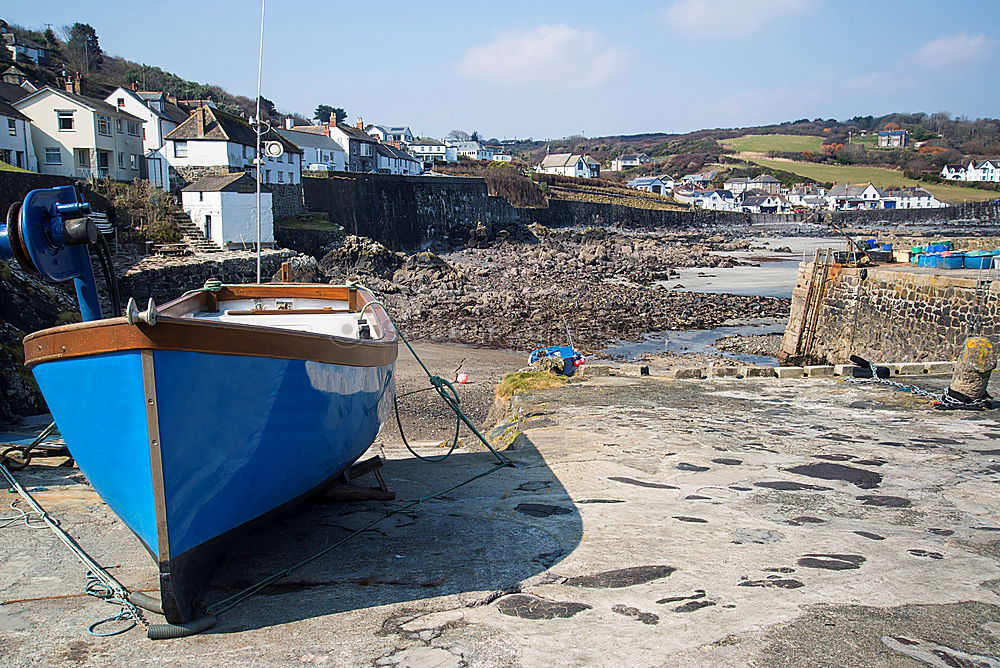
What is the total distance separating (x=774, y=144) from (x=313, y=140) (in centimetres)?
14284

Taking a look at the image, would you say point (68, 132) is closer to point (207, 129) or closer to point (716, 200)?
point (207, 129)

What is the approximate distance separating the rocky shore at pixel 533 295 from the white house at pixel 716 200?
195 feet

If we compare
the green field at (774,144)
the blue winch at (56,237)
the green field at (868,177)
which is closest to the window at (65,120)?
the blue winch at (56,237)

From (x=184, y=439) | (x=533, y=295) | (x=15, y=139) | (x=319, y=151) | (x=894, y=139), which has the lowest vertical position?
(x=533, y=295)

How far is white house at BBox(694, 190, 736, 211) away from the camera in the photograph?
109 meters

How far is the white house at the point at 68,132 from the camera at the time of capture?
30906 millimetres

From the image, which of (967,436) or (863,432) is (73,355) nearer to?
(863,432)

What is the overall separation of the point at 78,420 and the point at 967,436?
372 inches

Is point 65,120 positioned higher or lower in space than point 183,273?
higher

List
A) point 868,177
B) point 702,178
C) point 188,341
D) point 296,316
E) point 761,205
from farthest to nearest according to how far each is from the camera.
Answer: point 702,178
point 868,177
point 761,205
point 296,316
point 188,341

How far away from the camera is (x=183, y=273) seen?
23375mm

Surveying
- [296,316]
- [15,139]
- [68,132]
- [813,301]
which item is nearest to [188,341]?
[296,316]

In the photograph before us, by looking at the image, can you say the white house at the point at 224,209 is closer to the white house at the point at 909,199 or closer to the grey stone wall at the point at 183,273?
the grey stone wall at the point at 183,273

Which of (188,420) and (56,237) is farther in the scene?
(56,237)
